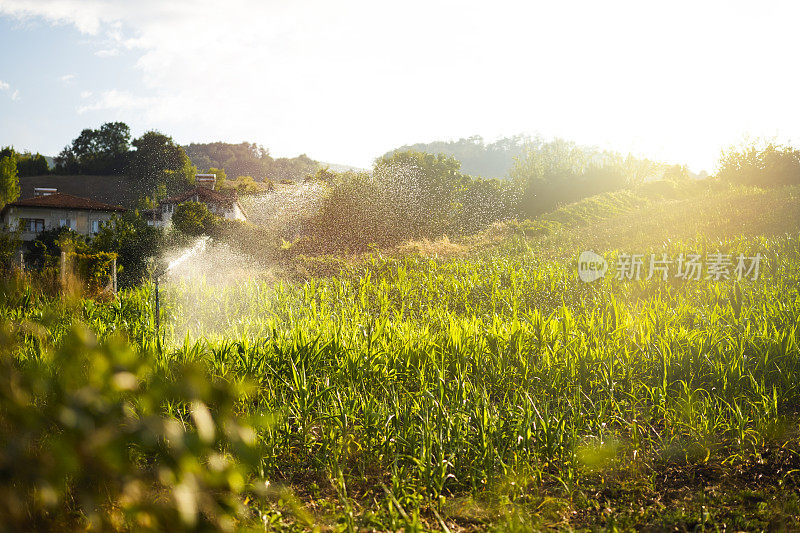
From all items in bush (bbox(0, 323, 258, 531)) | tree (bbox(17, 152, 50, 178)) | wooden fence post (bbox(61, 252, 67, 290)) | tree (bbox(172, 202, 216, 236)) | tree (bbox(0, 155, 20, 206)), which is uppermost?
tree (bbox(17, 152, 50, 178))

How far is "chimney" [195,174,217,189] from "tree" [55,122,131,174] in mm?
11271

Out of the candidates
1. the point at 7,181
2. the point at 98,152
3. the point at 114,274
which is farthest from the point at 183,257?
the point at 98,152

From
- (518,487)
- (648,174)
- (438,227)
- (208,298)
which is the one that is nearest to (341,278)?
(208,298)

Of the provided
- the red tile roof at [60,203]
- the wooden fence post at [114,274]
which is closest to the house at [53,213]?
the red tile roof at [60,203]

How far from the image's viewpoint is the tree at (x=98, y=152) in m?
50.7

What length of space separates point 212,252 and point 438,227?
745 centimetres

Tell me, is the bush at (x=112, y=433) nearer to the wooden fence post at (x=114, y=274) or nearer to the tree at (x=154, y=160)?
the wooden fence post at (x=114, y=274)

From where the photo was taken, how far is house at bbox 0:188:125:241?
107 feet

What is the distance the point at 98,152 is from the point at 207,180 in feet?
59.1

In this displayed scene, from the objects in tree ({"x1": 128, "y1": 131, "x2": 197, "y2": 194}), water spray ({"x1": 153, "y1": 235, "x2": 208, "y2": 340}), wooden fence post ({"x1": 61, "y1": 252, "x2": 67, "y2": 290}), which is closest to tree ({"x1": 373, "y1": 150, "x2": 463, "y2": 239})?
water spray ({"x1": 153, "y1": 235, "x2": 208, "y2": 340})

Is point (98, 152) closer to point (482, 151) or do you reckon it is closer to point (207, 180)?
point (207, 180)

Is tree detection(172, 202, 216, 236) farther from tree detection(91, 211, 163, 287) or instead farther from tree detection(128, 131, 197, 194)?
tree detection(128, 131, 197, 194)

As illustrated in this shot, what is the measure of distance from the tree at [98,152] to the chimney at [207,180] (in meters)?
11.3

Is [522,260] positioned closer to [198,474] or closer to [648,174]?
[198,474]
